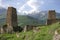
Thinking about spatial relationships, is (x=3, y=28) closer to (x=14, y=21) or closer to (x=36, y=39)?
(x=14, y=21)

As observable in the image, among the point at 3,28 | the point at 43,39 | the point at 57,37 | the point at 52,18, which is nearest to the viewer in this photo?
the point at 57,37

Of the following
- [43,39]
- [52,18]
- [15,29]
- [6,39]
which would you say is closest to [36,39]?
[43,39]

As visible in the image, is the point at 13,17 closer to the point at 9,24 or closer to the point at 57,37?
the point at 9,24

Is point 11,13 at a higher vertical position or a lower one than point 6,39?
higher

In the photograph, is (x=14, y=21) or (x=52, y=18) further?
(x=14, y=21)

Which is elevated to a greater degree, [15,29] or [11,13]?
[11,13]

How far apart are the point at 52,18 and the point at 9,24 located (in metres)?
18.8

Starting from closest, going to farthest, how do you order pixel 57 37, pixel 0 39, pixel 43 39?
pixel 57 37
pixel 43 39
pixel 0 39

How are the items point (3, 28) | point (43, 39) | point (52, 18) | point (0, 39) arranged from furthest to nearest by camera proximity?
point (3, 28) < point (52, 18) < point (0, 39) < point (43, 39)

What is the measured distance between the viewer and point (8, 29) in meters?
72.9

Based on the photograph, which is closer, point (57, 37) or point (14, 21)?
point (57, 37)

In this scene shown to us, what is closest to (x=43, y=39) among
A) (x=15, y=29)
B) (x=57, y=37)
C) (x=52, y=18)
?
(x=57, y=37)

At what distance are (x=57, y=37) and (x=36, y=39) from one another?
1101 cm

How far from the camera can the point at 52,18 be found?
6325cm
